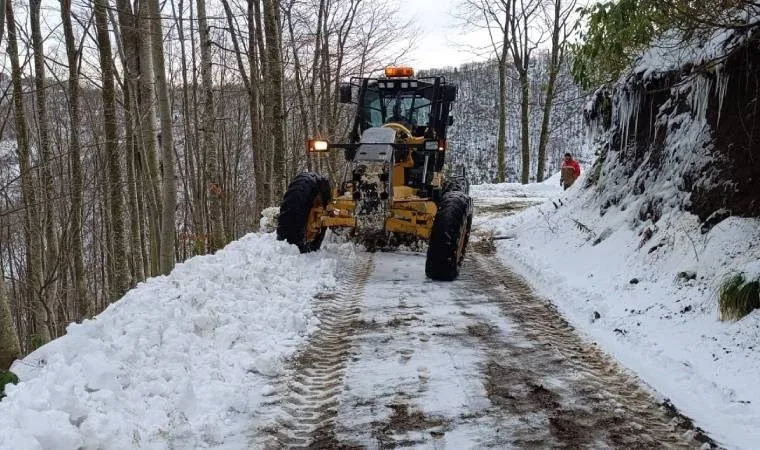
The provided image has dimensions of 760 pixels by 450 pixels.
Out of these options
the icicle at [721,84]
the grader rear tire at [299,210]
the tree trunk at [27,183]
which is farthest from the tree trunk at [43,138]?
the icicle at [721,84]

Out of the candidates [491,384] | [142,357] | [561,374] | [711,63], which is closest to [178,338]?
[142,357]

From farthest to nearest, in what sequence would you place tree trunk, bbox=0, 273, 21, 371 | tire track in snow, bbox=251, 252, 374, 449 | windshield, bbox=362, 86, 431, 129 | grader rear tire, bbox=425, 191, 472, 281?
1. windshield, bbox=362, 86, 431, 129
2. grader rear tire, bbox=425, 191, 472, 281
3. tree trunk, bbox=0, 273, 21, 371
4. tire track in snow, bbox=251, 252, 374, 449

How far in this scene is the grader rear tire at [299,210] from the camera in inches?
313

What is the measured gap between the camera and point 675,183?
7.10m

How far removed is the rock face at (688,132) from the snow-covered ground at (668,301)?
276 mm

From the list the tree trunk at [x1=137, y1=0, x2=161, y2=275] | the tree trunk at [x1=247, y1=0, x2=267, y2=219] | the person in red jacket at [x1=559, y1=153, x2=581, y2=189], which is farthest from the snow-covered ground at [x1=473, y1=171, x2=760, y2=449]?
the tree trunk at [x1=247, y1=0, x2=267, y2=219]

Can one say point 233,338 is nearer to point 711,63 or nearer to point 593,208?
point 711,63

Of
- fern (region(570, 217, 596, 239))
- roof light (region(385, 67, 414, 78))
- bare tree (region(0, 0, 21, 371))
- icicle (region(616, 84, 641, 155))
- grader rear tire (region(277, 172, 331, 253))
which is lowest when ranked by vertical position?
bare tree (region(0, 0, 21, 371))

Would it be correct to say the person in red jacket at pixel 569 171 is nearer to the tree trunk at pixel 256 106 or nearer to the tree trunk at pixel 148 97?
the tree trunk at pixel 256 106

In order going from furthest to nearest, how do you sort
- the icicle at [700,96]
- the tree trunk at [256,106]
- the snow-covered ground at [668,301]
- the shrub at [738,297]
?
the tree trunk at [256,106] < the icicle at [700,96] < the shrub at [738,297] < the snow-covered ground at [668,301]

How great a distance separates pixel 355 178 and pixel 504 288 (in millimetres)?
2532

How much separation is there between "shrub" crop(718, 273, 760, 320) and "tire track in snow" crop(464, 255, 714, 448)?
3.62 ft

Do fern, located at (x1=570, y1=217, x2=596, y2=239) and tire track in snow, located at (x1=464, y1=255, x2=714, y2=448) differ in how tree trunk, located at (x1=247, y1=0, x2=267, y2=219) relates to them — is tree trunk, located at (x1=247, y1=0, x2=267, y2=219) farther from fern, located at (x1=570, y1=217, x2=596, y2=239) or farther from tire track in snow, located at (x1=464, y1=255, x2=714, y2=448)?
tire track in snow, located at (x1=464, y1=255, x2=714, y2=448)

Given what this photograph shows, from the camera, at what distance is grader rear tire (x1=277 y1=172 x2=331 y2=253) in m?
7.95
